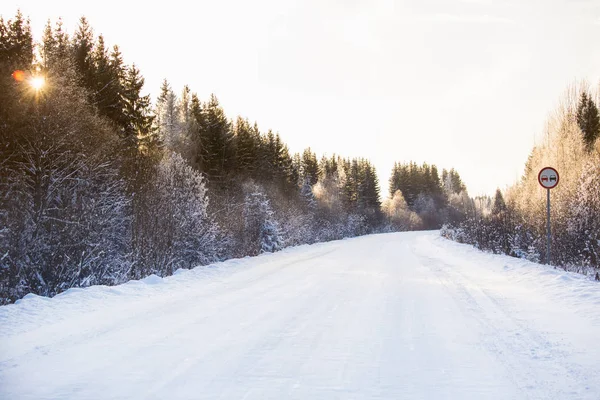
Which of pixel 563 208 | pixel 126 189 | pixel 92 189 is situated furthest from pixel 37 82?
pixel 563 208

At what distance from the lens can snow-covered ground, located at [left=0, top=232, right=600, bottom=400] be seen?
3.83m

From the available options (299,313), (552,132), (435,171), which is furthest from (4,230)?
(435,171)

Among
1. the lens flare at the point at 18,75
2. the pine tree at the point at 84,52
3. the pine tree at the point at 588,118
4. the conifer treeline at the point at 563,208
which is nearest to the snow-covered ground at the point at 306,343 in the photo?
the conifer treeline at the point at 563,208

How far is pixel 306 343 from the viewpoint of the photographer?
5.24m

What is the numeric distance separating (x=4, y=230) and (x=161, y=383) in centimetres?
794

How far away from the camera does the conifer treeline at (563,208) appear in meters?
15.5

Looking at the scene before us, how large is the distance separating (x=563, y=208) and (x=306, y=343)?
16593mm

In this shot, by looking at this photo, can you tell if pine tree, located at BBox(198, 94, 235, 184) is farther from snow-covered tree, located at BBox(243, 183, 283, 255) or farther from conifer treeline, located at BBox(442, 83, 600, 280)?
conifer treeline, located at BBox(442, 83, 600, 280)

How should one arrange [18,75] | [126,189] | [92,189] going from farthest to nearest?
[126,189] < [92,189] < [18,75]

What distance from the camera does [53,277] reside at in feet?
34.8

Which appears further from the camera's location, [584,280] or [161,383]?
[584,280]

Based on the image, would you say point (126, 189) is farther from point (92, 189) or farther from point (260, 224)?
point (260, 224)

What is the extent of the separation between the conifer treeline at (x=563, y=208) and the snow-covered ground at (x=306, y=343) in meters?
6.87

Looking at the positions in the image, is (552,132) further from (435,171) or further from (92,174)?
(435,171)
